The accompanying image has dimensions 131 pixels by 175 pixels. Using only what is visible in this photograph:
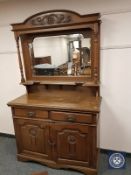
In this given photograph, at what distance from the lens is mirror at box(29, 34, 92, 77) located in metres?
2.12

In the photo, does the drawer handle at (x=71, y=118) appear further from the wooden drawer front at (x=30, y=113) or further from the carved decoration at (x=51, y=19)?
the carved decoration at (x=51, y=19)

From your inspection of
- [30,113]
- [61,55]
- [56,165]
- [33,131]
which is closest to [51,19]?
[61,55]

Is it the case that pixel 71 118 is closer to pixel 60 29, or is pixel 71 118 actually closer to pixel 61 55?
pixel 61 55

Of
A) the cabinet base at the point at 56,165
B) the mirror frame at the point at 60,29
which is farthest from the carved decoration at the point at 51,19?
the cabinet base at the point at 56,165

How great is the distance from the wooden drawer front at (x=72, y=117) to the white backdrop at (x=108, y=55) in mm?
489

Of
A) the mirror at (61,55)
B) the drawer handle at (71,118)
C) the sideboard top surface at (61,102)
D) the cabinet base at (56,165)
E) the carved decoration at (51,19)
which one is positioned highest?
the carved decoration at (51,19)

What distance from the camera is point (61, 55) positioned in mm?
2215

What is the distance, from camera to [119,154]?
2.21 meters

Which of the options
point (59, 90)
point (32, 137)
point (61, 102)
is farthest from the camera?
point (59, 90)

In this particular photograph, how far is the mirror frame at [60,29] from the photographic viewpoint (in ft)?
6.40

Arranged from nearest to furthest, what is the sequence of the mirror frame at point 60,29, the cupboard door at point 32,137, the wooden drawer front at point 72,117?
the wooden drawer front at point 72,117
the mirror frame at point 60,29
the cupboard door at point 32,137

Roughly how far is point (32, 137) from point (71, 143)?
51cm

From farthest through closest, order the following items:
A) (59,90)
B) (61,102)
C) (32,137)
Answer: (59,90)
(32,137)
(61,102)

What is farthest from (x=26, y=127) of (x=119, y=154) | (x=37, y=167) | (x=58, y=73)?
(x=119, y=154)
